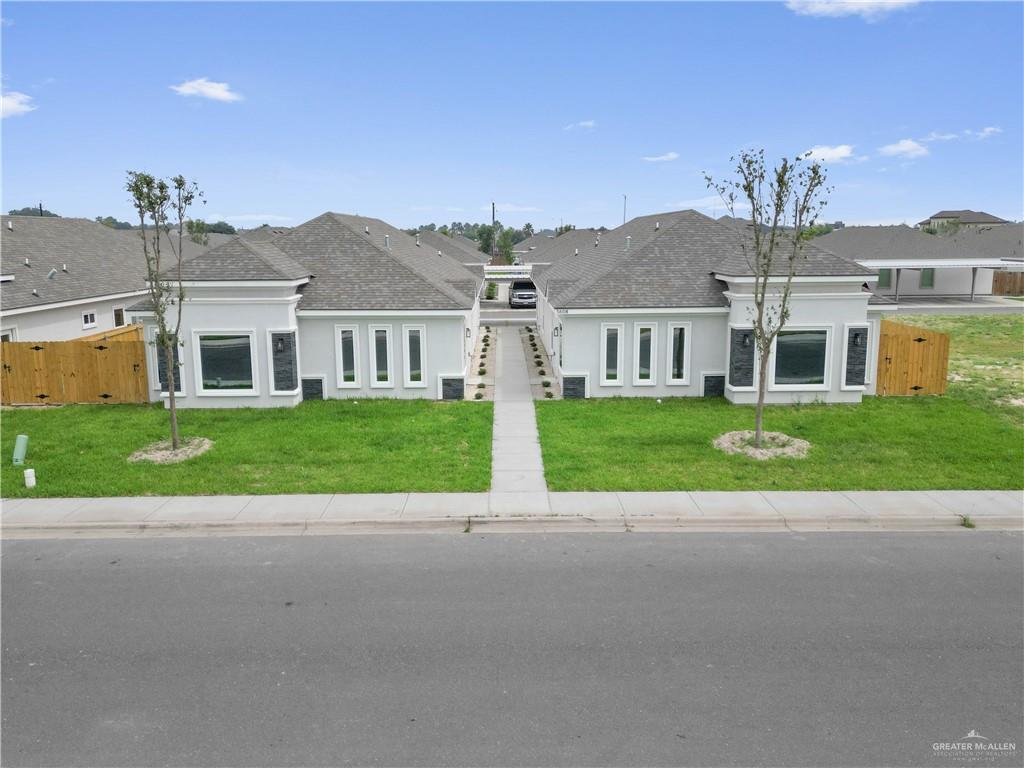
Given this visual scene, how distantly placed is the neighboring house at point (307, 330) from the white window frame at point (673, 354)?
5544 millimetres

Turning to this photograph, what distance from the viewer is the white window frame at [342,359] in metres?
21.0

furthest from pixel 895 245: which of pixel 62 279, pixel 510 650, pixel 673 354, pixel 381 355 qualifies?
pixel 510 650

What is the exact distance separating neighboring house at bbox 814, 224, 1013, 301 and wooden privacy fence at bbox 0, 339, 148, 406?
149 ft

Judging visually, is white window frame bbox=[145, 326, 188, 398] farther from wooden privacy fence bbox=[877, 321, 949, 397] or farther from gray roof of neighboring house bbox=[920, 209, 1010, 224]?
gray roof of neighboring house bbox=[920, 209, 1010, 224]

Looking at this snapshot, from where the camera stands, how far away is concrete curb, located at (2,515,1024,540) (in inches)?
467

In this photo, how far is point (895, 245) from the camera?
53125 mm

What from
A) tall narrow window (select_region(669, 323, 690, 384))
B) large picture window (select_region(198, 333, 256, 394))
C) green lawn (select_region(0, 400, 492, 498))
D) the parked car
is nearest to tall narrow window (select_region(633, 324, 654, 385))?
tall narrow window (select_region(669, 323, 690, 384))

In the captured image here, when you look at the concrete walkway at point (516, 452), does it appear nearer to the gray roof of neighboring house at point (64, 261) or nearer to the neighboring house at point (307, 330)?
the neighboring house at point (307, 330)

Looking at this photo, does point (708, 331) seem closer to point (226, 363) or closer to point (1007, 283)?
point (226, 363)

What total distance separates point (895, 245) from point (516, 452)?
4665 centimetres

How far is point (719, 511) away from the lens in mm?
12406

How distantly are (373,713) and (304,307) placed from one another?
1542cm

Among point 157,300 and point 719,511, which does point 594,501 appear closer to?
point 719,511

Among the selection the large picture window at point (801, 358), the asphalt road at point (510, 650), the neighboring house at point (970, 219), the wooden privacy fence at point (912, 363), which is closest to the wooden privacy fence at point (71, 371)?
the asphalt road at point (510, 650)
